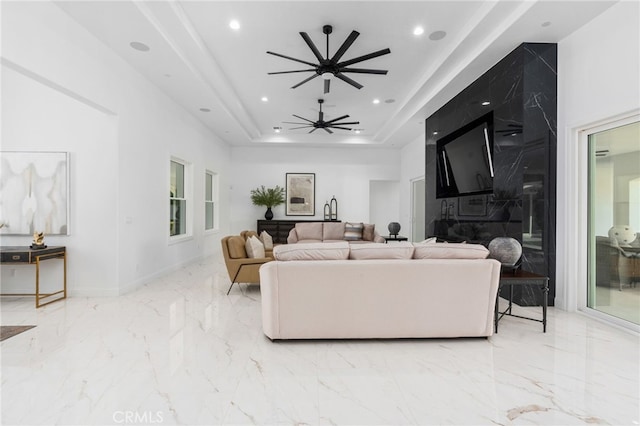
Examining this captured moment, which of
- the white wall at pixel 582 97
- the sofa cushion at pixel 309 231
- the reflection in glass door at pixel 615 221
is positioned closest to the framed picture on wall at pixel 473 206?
the white wall at pixel 582 97

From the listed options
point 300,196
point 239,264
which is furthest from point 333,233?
point 239,264

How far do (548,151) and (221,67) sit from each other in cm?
465

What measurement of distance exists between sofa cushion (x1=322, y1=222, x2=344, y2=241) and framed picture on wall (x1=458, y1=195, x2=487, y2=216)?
104 inches

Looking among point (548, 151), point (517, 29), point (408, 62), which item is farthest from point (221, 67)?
point (548, 151)

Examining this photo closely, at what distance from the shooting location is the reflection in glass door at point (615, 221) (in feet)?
10.3

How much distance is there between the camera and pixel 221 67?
4.87 meters

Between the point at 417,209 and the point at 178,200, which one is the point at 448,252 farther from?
the point at 417,209

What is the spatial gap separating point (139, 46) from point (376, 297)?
13.4ft

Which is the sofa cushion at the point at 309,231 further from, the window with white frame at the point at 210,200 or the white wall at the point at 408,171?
the white wall at the point at 408,171

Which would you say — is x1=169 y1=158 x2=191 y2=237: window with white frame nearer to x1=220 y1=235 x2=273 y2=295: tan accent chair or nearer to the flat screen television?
x1=220 y1=235 x2=273 y2=295: tan accent chair

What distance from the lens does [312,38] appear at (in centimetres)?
404

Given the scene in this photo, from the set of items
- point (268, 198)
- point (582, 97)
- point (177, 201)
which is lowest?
point (177, 201)

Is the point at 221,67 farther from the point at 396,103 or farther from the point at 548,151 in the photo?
the point at 548,151

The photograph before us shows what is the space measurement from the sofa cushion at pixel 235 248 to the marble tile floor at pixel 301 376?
1133mm
